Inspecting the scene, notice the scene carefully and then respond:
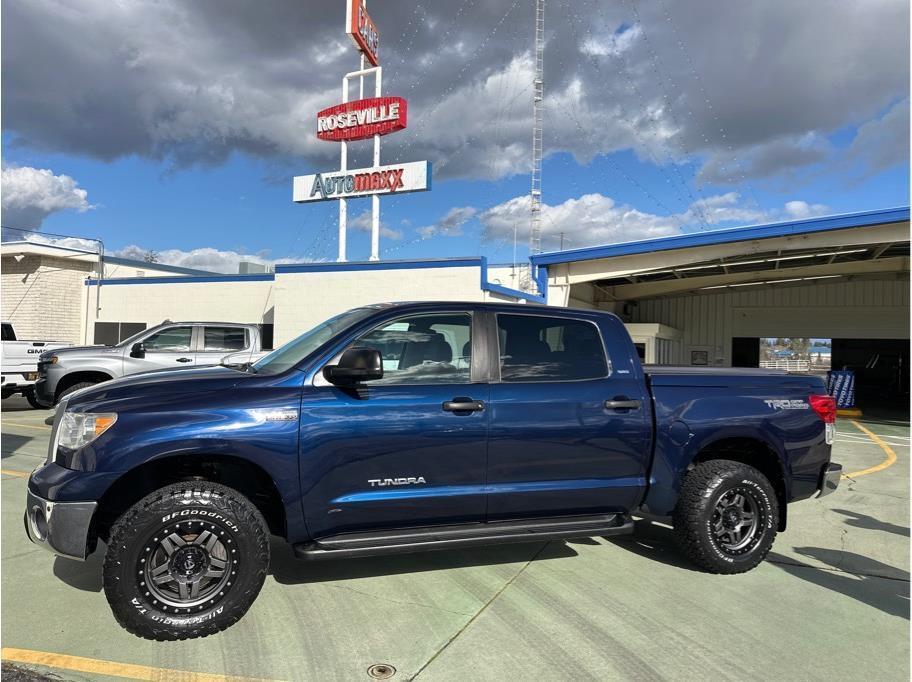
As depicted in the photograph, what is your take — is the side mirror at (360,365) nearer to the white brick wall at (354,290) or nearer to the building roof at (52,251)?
the white brick wall at (354,290)

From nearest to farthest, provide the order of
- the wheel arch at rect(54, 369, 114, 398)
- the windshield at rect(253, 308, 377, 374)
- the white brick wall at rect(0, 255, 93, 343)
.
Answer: the windshield at rect(253, 308, 377, 374)
the wheel arch at rect(54, 369, 114, 398)
the white brick wall at rect(0, 255, 93, 343)

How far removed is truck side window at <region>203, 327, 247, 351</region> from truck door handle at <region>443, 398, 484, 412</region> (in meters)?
8.84

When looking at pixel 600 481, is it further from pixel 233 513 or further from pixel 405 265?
pixel 405 265

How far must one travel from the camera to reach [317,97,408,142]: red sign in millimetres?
22547

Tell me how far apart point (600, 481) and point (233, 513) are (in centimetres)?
233

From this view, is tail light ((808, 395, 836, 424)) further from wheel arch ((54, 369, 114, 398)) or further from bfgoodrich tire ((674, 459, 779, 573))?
wheel arch ((54, 369, 114, 398))

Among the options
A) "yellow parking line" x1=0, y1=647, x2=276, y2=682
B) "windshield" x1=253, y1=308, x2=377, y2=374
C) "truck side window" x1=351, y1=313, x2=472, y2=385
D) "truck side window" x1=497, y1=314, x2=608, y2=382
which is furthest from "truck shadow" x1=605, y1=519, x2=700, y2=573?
"yellow parking line" x1=0, y1=647, x2=276, y2=682

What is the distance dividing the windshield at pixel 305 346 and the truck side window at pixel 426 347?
0.20 m

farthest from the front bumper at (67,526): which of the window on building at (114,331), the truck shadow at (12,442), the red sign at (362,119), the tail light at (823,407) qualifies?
the window on building at (114,331)

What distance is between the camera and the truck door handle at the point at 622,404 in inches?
162

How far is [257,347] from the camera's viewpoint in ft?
38.4

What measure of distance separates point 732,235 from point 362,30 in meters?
16.2

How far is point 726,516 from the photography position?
4.45 m

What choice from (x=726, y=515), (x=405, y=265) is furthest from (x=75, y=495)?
(x=405, y=265)
